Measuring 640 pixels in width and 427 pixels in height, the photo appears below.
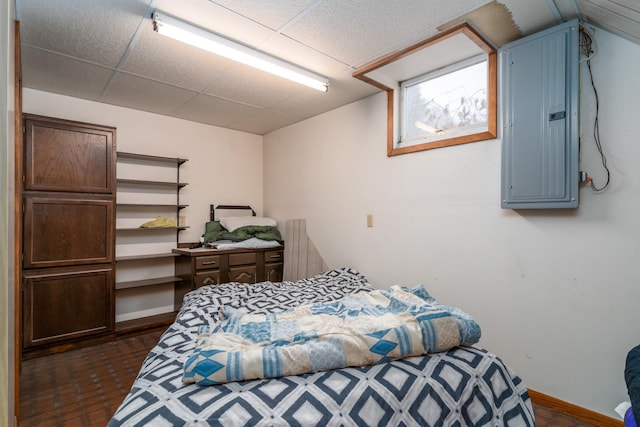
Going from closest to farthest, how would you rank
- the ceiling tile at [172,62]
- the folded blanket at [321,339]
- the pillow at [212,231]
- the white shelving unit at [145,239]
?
the folded blanket at [321,339], the ceiling tile at [172,62], the white shelving unit at [145,239], the pillow at [212,231]

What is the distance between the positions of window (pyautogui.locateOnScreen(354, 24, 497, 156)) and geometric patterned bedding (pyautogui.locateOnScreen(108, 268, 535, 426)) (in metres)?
1.74

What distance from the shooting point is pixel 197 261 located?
3400mm

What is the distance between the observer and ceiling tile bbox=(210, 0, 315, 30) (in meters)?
1.88

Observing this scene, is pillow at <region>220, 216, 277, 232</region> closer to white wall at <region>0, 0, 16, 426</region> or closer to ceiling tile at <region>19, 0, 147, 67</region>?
ceiling tile at <region>19, 0, 147, 67</region>

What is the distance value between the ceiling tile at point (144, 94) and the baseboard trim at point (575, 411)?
149 inches

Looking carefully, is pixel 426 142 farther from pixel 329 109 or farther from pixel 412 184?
pixel 329 109

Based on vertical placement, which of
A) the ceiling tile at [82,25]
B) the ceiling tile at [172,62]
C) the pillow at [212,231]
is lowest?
the pillow at [212,231]

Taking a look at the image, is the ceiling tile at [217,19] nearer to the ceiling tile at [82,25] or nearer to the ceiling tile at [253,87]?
the ceiling tile at [82,25]

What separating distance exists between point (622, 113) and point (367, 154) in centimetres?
189

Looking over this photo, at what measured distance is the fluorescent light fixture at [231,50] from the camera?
202 centimetres

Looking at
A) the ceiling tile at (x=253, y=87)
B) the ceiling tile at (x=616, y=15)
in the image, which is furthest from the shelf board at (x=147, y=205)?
the ceiling tile at (x=616, y=15)

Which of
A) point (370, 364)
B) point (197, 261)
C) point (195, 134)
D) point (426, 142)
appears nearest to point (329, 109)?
point (426, 142)

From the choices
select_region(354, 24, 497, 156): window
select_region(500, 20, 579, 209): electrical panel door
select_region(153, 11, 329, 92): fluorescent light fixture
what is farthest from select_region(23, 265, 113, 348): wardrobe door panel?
select_region(500, 20, 579, 209): electrical panel door

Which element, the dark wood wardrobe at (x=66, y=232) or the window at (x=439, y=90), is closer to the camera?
the window at (x=439, y=90)
